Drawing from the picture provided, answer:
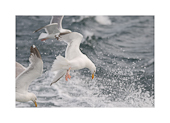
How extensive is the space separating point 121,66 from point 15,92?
59.9 inches

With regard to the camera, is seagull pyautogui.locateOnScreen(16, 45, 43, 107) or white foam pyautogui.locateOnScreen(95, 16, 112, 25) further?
white foam pyautogui.locateOnScreen(95, 16, 112, 25)

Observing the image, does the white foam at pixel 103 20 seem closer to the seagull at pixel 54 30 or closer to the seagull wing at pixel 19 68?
the seagull at pixel 54 30

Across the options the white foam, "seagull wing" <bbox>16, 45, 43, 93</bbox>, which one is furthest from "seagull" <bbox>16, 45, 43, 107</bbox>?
the white foam

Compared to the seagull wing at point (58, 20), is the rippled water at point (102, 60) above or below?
→ below

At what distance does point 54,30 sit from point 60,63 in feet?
1.78

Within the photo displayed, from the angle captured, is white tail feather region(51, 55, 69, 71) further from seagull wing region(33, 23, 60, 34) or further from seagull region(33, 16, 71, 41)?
seagull wing region(33, 23, 60, 34)

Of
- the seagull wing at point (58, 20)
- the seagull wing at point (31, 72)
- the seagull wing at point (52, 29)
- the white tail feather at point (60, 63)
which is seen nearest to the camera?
the seagull wing at point (31, 72)

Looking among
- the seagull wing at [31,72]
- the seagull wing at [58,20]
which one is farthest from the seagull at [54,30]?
the seagull wing at [31,72]

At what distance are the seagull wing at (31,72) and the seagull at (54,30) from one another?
0.50 metres

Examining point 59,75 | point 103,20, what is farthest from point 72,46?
point 103,20

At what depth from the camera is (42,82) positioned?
426 centimetres

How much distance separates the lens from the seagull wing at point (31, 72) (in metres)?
3.61

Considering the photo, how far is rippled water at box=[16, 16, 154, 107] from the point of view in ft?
14.0

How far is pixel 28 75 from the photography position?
3.68 meters
